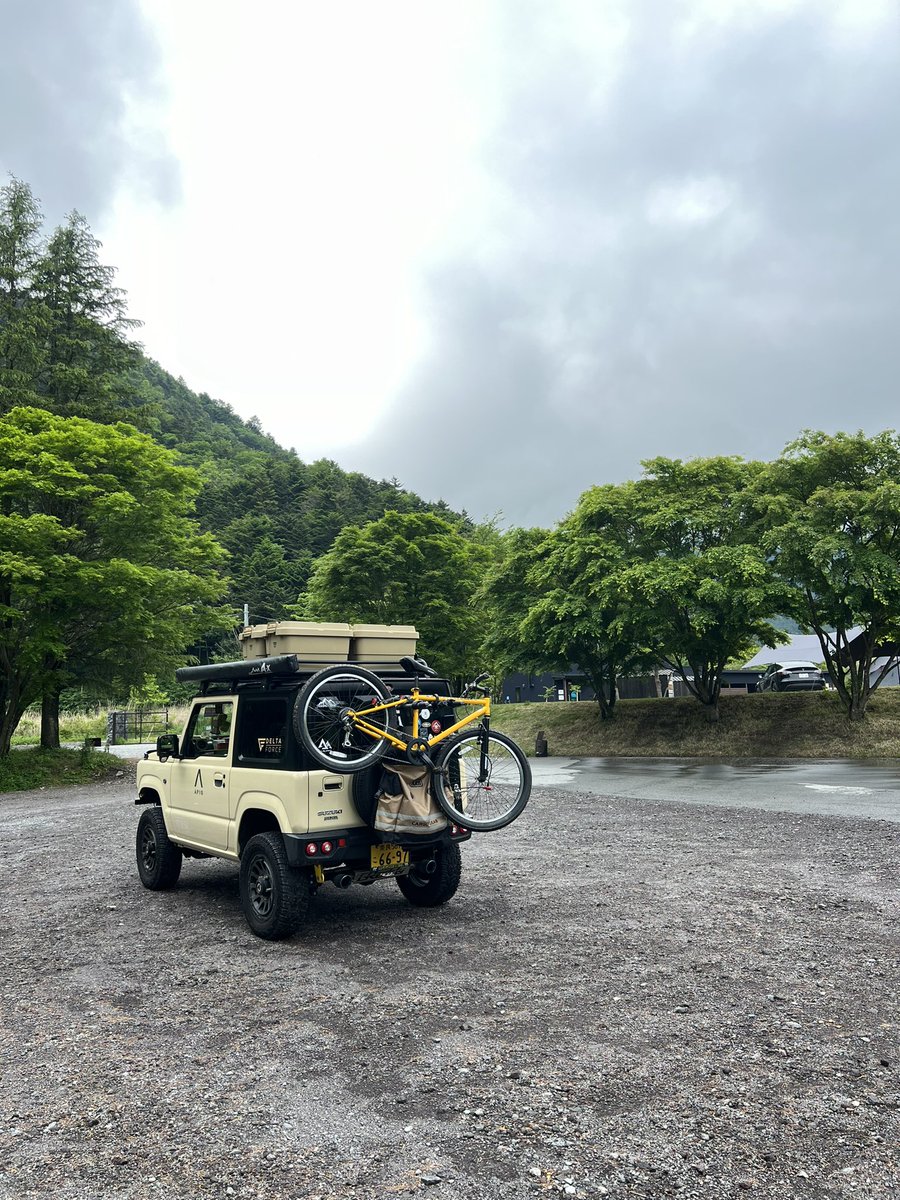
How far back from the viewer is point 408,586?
3903cm

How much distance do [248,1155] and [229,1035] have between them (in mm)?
1341

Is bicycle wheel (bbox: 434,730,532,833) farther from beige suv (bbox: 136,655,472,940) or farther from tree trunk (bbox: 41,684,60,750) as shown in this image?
tree trunk (bbox: 41,684,60,750)

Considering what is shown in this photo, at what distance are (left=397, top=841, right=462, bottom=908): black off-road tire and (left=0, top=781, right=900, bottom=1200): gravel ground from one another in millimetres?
163

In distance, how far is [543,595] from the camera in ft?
107

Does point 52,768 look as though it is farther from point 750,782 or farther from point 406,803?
point 406,803

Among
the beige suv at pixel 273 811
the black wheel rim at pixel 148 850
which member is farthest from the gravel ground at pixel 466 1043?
the beige suv at pixel 273 811

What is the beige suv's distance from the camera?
611cm

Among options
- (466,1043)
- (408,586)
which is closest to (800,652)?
(408,586)

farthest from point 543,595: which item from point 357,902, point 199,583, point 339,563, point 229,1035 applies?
point 229,1035

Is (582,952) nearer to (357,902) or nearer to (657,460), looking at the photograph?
(357,902)

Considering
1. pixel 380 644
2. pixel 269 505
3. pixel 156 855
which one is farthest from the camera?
pixel 269 505

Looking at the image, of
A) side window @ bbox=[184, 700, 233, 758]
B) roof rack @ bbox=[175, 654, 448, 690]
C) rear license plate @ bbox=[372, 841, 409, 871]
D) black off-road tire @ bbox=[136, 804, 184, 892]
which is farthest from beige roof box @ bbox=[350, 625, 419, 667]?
black off-road tire @ bbox=[136, 804, 184, 892]

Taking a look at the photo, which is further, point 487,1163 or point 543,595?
point 543,595

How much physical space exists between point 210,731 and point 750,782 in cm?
1424
